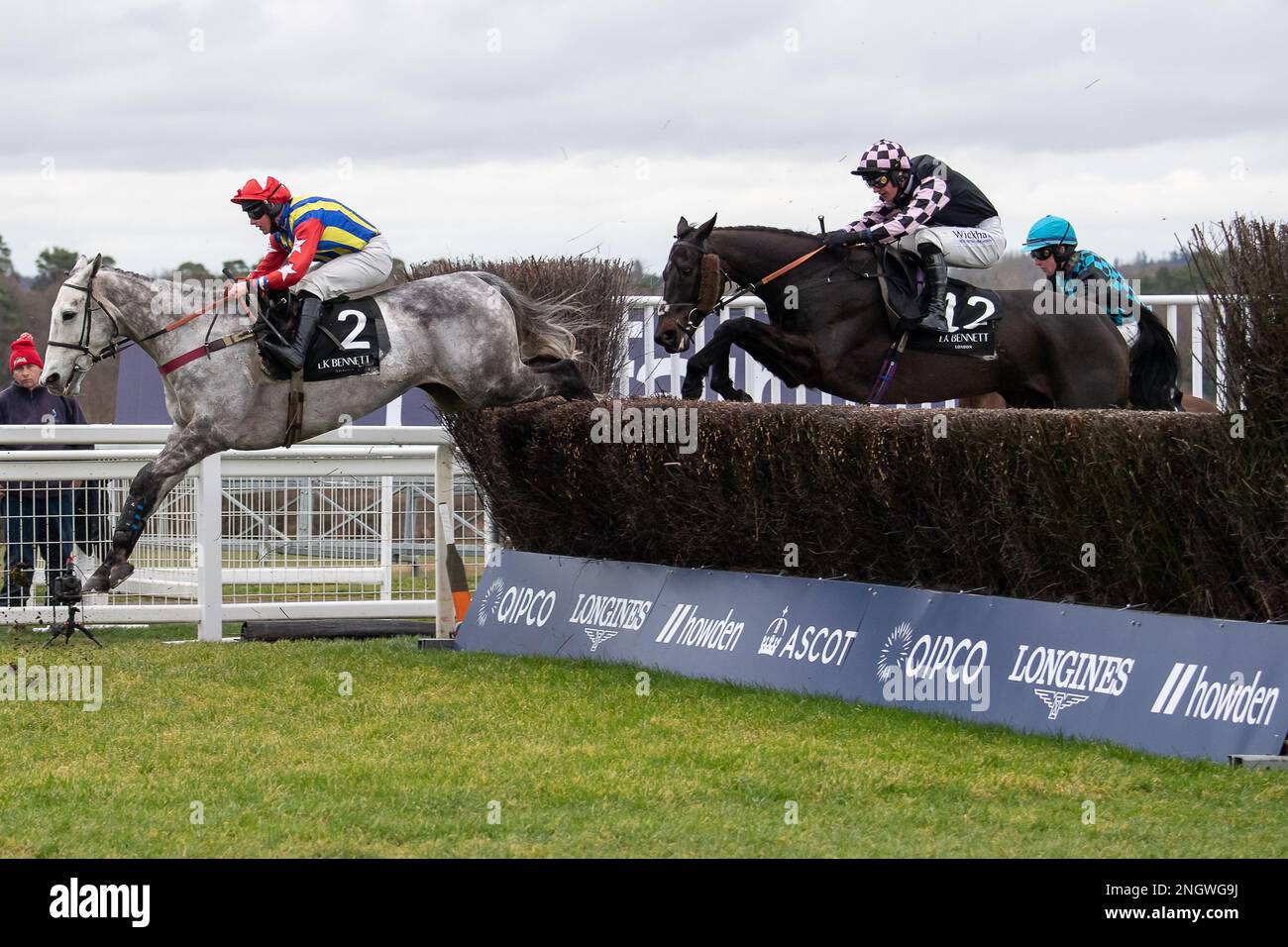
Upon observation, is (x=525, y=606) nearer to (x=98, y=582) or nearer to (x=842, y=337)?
(x=98, y=582)

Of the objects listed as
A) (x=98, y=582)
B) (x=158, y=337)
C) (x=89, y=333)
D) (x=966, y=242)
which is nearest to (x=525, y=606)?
(x=98, y=582)

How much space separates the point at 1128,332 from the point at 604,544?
157 inches

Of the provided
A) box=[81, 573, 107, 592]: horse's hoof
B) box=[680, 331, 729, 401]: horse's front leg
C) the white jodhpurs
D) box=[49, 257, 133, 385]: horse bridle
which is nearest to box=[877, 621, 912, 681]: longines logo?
box=[680, 331, 729, 401]: horse's front leg

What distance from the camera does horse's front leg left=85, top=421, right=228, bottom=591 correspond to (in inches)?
342

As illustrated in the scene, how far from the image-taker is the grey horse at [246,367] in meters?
8.99

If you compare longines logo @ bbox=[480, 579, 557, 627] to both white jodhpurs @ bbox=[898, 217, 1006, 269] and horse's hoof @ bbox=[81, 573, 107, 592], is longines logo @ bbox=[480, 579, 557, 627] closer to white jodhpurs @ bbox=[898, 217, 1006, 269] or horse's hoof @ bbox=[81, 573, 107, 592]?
horse's hoof @ bbox=[81, 573, 107, 592]

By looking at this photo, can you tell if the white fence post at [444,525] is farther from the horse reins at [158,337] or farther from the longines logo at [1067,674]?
the longines logo at [1067,674]

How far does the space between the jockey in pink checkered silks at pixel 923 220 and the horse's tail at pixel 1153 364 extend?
147 cm

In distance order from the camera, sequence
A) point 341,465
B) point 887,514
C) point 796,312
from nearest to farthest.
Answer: point 887,514 < point 796,312 < point 341,465

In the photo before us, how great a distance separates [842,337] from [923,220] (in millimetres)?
807

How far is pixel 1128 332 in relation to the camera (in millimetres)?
10672

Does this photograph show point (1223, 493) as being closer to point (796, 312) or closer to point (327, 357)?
point (796, 312)

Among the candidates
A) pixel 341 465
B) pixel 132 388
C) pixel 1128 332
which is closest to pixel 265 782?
pixel 341 465

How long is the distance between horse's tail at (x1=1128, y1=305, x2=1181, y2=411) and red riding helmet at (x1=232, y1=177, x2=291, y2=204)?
215 inches
